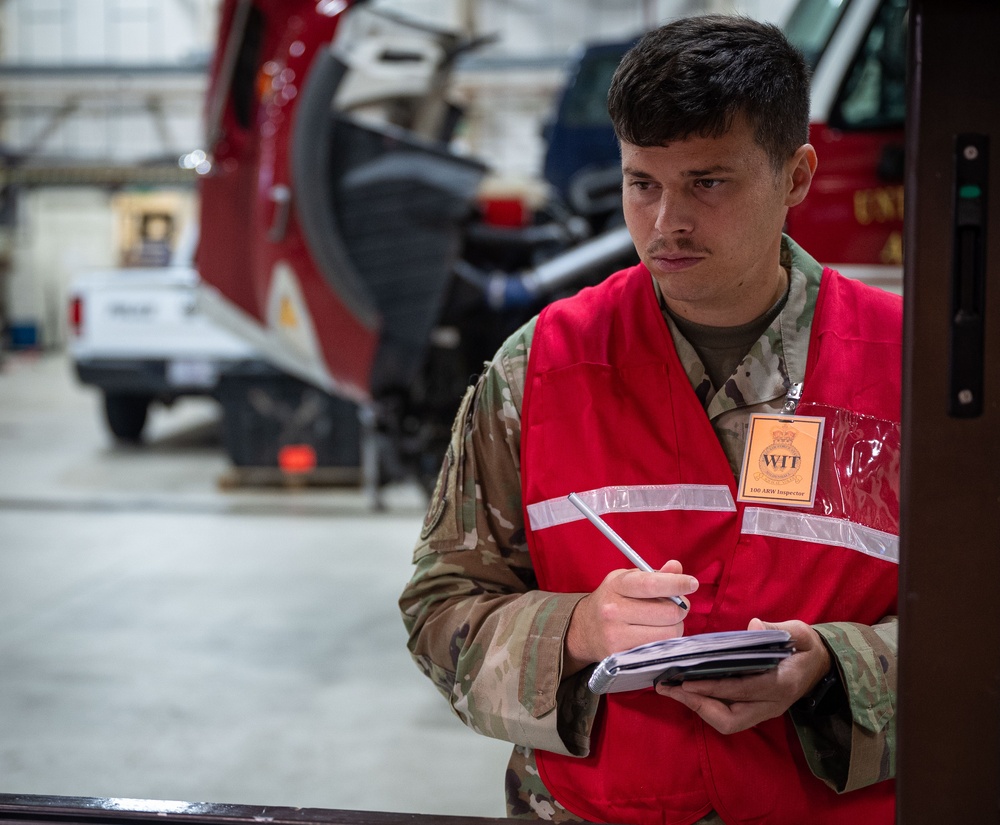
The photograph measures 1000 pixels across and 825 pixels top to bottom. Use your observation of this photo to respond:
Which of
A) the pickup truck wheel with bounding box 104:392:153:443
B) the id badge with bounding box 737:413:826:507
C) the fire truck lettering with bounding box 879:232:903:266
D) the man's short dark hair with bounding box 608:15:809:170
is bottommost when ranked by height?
the pickup truck wheel with bounding box 104:392:153:443

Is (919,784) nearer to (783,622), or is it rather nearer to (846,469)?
(783,622)

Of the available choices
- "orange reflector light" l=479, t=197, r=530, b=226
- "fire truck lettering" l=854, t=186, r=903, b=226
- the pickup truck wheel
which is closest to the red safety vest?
"fire truck lettering" l=854, t=186, r=903, b=226

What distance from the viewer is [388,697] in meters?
3.44

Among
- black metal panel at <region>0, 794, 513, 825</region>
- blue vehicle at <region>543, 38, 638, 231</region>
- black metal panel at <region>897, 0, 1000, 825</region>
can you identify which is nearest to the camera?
black metal panel at <region>897, 0, 1000, 825</region>

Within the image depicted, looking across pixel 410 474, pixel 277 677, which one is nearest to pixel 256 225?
pixel 410 474

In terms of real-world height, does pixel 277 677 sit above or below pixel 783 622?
below

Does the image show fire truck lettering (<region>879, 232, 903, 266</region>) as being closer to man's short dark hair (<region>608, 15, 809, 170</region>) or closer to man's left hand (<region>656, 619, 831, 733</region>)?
man's short dark hair (<region>608, 15, 809, 170</region>)

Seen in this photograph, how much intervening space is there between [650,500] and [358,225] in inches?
105

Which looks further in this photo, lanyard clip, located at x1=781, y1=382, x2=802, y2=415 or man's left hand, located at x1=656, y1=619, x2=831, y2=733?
lanyard clip, located at x1=781, y1=382, x2=802, y2=415

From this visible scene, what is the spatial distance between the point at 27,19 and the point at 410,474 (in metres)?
16.4

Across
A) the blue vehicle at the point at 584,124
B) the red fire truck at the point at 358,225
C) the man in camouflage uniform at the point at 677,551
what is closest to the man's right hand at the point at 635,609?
the man in camouflage uniform at the point at 677,551

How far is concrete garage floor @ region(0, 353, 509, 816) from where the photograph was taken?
290cm

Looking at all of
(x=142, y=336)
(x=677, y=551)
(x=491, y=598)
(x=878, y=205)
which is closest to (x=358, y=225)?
(x=878, y=205)

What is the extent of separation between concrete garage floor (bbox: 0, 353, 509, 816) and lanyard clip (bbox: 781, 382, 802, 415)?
190 centimetres
